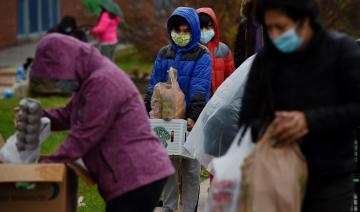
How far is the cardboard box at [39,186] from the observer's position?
16.3 ft

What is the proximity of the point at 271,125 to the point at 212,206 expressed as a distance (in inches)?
19.8

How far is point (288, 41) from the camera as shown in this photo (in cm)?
424

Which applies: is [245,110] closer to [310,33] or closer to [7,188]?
[310,33]

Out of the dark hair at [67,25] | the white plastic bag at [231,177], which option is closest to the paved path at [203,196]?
the dark hair at [67,25]

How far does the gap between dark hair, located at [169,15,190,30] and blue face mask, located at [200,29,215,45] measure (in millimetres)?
714

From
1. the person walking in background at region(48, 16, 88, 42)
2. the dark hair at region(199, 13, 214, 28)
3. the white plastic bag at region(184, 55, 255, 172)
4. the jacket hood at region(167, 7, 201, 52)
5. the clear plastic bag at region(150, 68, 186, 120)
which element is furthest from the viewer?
the dark hair at region(199, 13, 214, 28)

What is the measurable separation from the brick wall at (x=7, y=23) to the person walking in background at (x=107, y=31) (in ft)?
21.7

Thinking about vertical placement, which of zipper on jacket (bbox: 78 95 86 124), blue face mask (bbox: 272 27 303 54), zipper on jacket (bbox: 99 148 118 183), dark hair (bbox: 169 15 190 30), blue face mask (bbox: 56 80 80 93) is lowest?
dark hair (bbox: 169 15 190 30)

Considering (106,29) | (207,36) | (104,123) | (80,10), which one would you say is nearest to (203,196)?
(207,36)

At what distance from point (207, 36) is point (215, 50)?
0.15m

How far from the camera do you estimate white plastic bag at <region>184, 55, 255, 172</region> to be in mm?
6660

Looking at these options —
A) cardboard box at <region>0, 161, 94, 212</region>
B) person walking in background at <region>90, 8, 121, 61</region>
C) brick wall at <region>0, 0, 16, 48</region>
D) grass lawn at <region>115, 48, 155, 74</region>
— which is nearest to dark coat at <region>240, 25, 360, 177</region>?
cardboard box at <region>0, 161, 94, 212</region>

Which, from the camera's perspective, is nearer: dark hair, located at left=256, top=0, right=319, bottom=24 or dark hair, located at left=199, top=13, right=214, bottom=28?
dark hair, located at left=256, top=0, right=319, bottom=24

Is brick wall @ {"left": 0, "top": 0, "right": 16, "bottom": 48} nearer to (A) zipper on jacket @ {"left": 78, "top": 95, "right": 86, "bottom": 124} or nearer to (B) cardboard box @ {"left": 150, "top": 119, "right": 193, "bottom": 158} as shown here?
(B) cardboard box @ {"left": 150, "top": 119, "right": 193, "bottom": 158}
